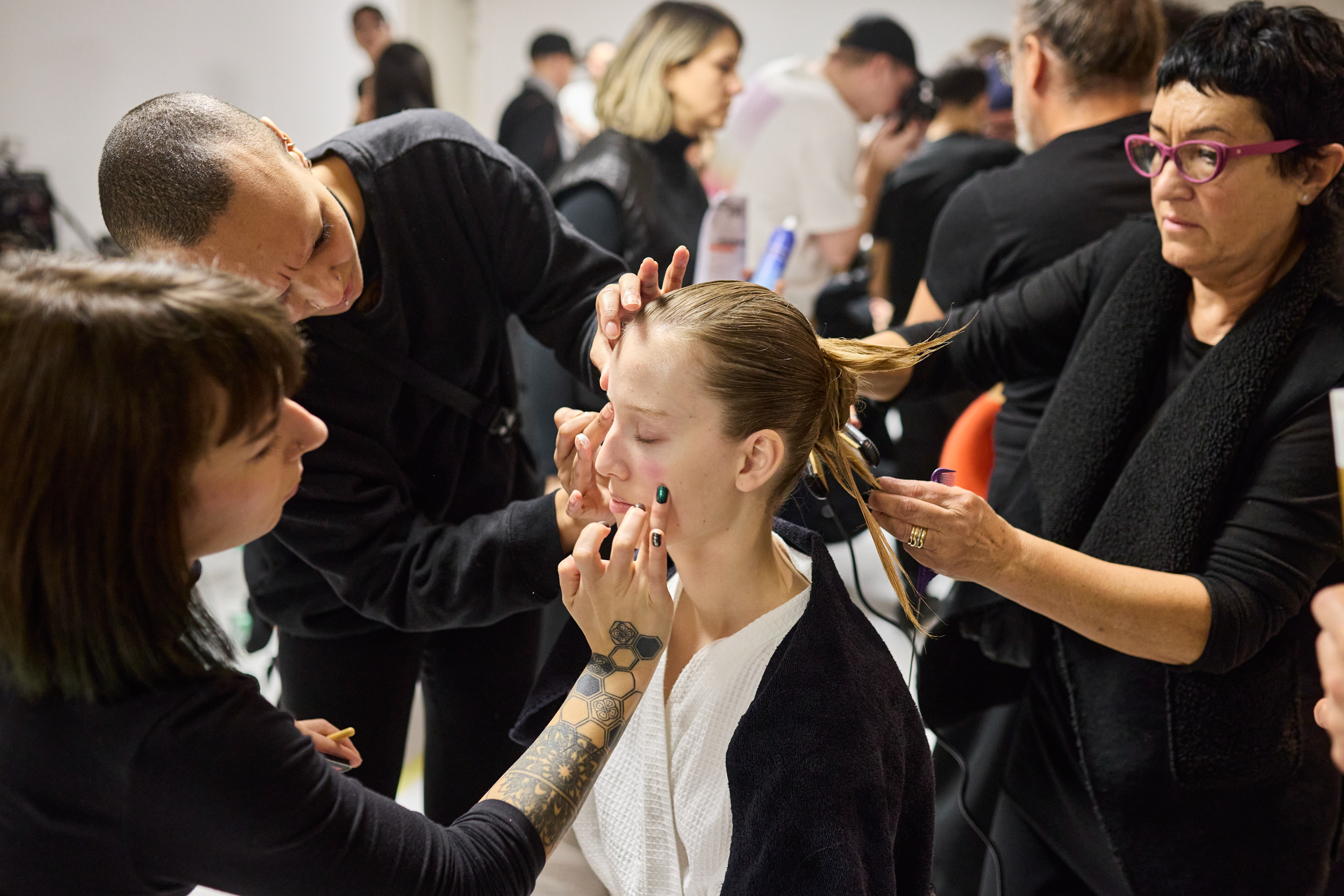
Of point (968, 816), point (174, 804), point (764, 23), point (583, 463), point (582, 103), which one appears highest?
point (764, 23)

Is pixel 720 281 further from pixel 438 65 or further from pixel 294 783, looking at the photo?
pixel 438 65

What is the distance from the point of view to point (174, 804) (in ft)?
2.38

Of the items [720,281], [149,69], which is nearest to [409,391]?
[720,281]

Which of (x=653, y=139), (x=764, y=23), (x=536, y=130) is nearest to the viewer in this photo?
(x=653, y=139)

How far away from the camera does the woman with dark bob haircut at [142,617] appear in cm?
70

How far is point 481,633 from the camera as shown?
142cm

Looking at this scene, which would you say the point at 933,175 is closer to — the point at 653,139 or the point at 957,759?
the point at 653,139

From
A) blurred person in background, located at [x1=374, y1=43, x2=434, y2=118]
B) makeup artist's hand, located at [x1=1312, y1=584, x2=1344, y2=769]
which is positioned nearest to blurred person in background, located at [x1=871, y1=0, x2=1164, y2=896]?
makeup artist's hand, located at [x1=1312, y1=584, x2=1344, y2=769]

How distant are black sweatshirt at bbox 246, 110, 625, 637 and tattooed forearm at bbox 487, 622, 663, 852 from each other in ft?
0.82

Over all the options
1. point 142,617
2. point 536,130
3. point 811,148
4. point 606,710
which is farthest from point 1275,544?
point 536,130

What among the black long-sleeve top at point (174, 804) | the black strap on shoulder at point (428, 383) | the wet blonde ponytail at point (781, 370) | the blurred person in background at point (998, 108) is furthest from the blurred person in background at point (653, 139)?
the blurred person in background at point (998, 108)

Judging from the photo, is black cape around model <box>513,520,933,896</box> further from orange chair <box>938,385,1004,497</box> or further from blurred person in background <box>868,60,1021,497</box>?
blurred person in background <box>868,60,1021,497</box>

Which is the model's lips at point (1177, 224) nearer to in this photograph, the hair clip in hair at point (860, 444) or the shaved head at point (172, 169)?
the hair clip in hair at point (860, 444)

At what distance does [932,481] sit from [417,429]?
67cm
